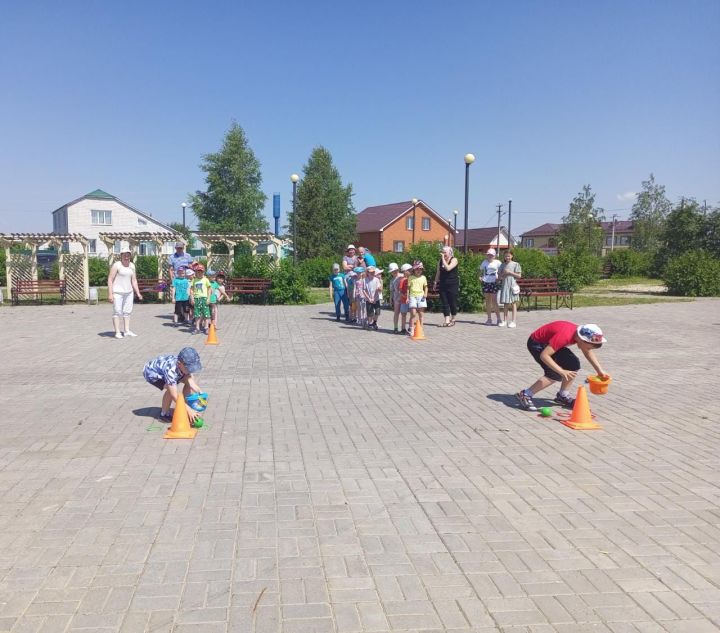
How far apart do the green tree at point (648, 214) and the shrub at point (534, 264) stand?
44.6 meters

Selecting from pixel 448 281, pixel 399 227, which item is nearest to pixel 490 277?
pixel 448 281

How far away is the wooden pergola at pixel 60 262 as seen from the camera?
22.9 meters

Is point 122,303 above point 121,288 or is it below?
below

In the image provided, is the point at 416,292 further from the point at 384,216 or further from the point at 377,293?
the point at 384,216

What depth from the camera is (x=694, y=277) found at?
25.5 metres

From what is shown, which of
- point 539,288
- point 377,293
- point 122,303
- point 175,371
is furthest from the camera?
point 539,288

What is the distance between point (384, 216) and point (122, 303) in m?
59.5

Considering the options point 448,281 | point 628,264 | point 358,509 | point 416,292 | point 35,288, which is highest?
point 628,264

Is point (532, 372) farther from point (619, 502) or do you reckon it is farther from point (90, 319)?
point (90, 319)

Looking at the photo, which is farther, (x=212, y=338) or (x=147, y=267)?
(x=147, y=267)

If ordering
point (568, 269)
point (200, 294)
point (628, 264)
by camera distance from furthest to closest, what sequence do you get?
point (628, 264) → point (568, 269) → point (200, 294)

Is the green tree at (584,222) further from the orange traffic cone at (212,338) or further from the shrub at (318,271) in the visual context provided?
the orange traffic cone at (212,338)

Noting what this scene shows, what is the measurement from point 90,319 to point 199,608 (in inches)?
604

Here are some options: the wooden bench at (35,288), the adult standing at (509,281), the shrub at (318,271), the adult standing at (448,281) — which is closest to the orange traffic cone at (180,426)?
the adult standing at (448,281)
